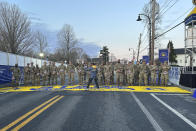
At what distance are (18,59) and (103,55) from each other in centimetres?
8576

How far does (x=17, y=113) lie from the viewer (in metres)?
4.61

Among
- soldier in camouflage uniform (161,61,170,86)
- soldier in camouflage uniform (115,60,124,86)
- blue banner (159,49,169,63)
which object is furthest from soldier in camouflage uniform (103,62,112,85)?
blue banner (159,49,169,63)

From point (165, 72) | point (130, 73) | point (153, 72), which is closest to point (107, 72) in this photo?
point (130, 73)

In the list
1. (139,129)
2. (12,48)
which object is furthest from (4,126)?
(12,48)

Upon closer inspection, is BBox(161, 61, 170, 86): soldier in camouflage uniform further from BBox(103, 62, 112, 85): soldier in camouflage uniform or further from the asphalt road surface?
the asphalt road surface

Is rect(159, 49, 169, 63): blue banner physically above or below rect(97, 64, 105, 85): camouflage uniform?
above

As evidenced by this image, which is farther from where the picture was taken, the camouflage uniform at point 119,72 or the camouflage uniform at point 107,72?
the camouflage uniform at point 107,72

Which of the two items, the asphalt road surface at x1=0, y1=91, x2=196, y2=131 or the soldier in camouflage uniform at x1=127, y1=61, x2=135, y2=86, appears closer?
the asphalt road surface at x1=0, y1=91, x2=196, y2=131

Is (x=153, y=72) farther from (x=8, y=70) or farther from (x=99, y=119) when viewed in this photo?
(x=8, y=70)

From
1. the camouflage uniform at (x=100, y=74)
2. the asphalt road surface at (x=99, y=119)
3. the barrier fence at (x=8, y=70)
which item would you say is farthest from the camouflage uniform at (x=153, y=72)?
the asphalt road surface at (x=99, y=119)

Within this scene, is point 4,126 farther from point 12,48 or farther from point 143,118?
point 12,48

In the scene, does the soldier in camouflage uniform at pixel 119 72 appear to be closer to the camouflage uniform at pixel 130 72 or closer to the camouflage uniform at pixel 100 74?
the camouflage uniform at pixel 130 72

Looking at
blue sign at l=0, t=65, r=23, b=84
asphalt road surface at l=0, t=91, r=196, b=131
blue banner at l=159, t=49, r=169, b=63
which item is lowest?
asphalt road surface at l=0, t=91, r=196, b=131

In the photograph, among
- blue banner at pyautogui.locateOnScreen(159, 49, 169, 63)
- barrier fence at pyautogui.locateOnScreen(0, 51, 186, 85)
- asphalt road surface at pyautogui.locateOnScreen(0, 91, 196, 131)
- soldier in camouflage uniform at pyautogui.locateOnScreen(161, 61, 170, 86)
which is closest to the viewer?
asphalt road surface at pyautogui.locateOnScreen(0, 91, 196, 131)
